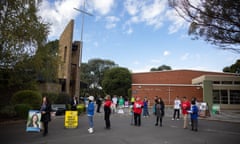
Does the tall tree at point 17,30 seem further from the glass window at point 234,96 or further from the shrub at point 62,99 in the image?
the glass window at point 234,96

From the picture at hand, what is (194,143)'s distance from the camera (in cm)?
795

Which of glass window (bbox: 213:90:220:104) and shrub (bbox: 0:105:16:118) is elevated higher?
glass window (bbox: 213:90:220:104)

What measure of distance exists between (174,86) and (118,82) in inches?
748

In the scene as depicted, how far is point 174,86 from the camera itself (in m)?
35.0

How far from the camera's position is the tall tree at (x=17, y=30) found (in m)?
11.6

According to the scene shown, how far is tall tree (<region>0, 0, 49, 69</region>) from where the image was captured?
37.9 feet

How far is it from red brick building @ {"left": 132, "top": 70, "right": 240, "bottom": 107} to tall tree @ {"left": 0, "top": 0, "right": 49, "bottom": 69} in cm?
2308

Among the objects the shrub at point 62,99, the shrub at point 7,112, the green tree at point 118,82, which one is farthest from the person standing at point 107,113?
A: the green tree at point 118,82

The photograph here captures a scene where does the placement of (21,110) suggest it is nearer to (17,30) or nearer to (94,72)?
(17,30)

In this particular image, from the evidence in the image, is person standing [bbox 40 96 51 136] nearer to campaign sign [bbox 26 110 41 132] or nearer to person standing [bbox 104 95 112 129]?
campaign sign [bbox 26 110 41 132]

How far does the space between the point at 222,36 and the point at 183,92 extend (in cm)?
2432

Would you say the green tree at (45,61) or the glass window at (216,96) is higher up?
the green tree at (45,61)

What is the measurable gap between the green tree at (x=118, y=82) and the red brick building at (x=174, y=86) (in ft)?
6.44

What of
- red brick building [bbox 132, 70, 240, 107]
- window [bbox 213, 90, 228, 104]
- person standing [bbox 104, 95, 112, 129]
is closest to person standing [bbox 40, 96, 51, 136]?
person standing [bbox 104, 95, 112, 129]
